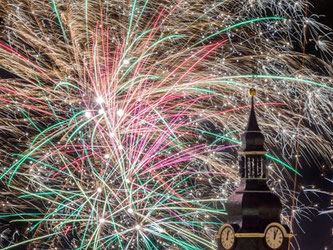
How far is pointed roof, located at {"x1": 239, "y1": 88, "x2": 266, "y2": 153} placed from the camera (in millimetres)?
58562

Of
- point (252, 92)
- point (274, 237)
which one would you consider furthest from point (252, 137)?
point (274, 237)

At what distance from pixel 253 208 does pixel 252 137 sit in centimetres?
278

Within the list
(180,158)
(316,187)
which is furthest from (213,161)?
(316,187)

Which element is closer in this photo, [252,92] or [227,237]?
[252,92]

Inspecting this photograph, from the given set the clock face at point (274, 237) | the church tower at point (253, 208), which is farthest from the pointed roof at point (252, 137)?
the clock face at point (274, 237)

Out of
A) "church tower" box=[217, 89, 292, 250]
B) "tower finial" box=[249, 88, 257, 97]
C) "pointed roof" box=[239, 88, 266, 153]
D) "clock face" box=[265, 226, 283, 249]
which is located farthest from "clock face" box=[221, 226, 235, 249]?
"tower finial" box=[249, 88, 257, 97]

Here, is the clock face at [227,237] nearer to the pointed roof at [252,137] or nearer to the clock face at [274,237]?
the clock face at [274,237]

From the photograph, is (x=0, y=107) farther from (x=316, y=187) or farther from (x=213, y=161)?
(x=316, y=187)

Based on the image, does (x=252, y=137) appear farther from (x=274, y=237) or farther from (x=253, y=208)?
(x=274, y=237)

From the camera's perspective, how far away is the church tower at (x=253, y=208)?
58125mm

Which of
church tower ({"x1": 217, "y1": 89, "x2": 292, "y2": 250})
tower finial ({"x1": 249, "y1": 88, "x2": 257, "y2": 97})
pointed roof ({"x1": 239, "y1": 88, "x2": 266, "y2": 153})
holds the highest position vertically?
tower finial ({"x1": 249, "y1": 88, "x2": 257, "y2": 97})

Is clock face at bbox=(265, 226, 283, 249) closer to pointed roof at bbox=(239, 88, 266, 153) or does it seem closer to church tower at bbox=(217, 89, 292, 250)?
church tower at bbox=(217, 89, 292, 250)

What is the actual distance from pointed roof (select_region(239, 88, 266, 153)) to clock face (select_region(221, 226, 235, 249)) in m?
3.19

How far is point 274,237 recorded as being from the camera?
190 feet
